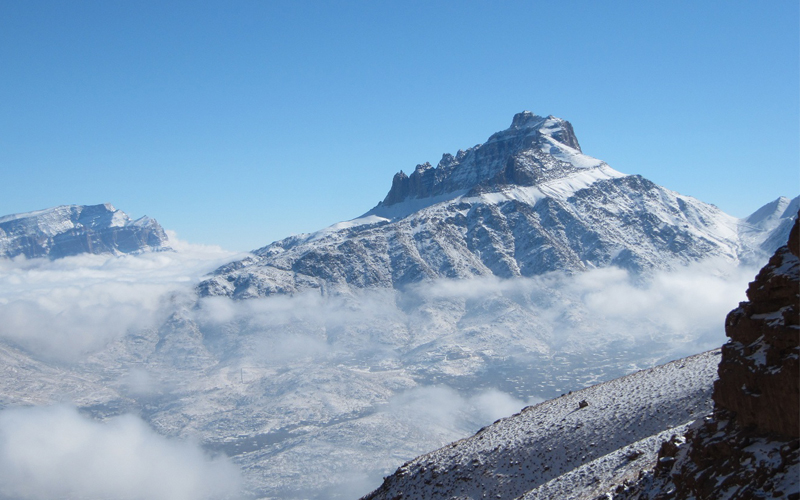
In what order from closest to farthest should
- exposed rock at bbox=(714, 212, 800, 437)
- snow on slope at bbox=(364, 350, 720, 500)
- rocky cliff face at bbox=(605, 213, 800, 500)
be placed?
rocky cliff face at bbox=(605, 213, 800, 500), exposed rock at bbox=(714, 212, 800, 437), snow on slope at bbox=(364, 350, 720, 500)

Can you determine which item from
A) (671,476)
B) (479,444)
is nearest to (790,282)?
(671,476)

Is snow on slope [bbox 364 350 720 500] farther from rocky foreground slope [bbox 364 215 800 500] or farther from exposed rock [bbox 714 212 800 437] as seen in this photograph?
exposed rock [bbox 714 212 800 437]

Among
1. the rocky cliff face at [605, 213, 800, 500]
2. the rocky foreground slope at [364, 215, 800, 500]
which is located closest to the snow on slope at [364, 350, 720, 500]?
the rocky foreground slope at [364, 215, 800, 500]

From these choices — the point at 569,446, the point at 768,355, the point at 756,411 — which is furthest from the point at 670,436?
the point at 768,355

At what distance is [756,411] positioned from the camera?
25.2 meters

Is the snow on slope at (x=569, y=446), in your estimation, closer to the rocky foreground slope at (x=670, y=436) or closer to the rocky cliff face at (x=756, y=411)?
the rocky foreground slope at (x=670, y=436)

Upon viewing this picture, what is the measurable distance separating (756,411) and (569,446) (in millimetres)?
25539

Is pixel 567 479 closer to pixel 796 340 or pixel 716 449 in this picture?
pixel 716 449

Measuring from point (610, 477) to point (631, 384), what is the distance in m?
22.5

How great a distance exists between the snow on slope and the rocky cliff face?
1266 cm

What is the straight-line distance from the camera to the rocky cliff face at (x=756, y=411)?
23250 millimetres

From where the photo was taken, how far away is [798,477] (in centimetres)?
2155

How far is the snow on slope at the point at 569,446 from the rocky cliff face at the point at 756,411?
12664mm

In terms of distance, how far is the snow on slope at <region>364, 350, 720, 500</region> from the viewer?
41875 millimetres
